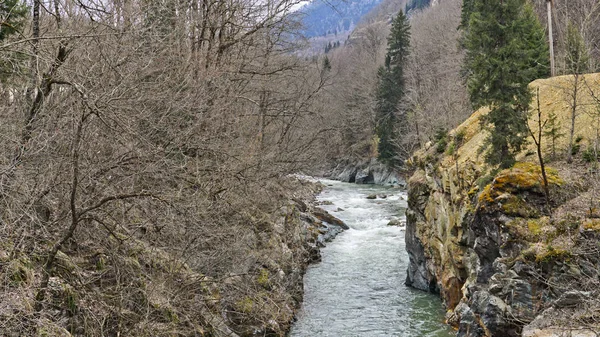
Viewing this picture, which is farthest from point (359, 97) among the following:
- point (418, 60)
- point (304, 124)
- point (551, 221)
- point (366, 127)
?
point (551, 221)

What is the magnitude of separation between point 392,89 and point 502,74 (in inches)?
1465

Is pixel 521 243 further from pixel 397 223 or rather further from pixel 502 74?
pixel 397 223

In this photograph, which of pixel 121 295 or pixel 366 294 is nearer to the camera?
pixel 121 295

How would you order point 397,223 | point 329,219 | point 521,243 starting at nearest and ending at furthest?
point 521,243 → point 397,223 → point 329,219

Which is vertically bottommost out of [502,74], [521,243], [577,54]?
[521,243]

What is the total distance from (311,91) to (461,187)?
712 centimetres

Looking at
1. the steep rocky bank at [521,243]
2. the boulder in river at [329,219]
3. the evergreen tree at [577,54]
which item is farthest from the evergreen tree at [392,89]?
the steep rocky bank at [521,243]

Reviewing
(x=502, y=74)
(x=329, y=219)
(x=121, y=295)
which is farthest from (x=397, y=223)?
(x=121, y=295)

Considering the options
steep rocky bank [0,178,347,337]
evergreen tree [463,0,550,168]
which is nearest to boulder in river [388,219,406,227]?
evergreen tree [463,0,550,168]

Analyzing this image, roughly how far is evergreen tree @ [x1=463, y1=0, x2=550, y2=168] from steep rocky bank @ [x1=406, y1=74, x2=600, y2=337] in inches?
32.4

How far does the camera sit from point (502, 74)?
42.6 ft

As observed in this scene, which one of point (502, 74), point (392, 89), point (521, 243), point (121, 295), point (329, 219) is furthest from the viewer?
point (392, 89)

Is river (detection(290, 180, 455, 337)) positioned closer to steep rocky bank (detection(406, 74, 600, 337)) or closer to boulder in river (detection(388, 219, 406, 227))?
boulder in river (detection(388, 219, 406, 227))

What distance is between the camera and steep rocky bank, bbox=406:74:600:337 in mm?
8500
